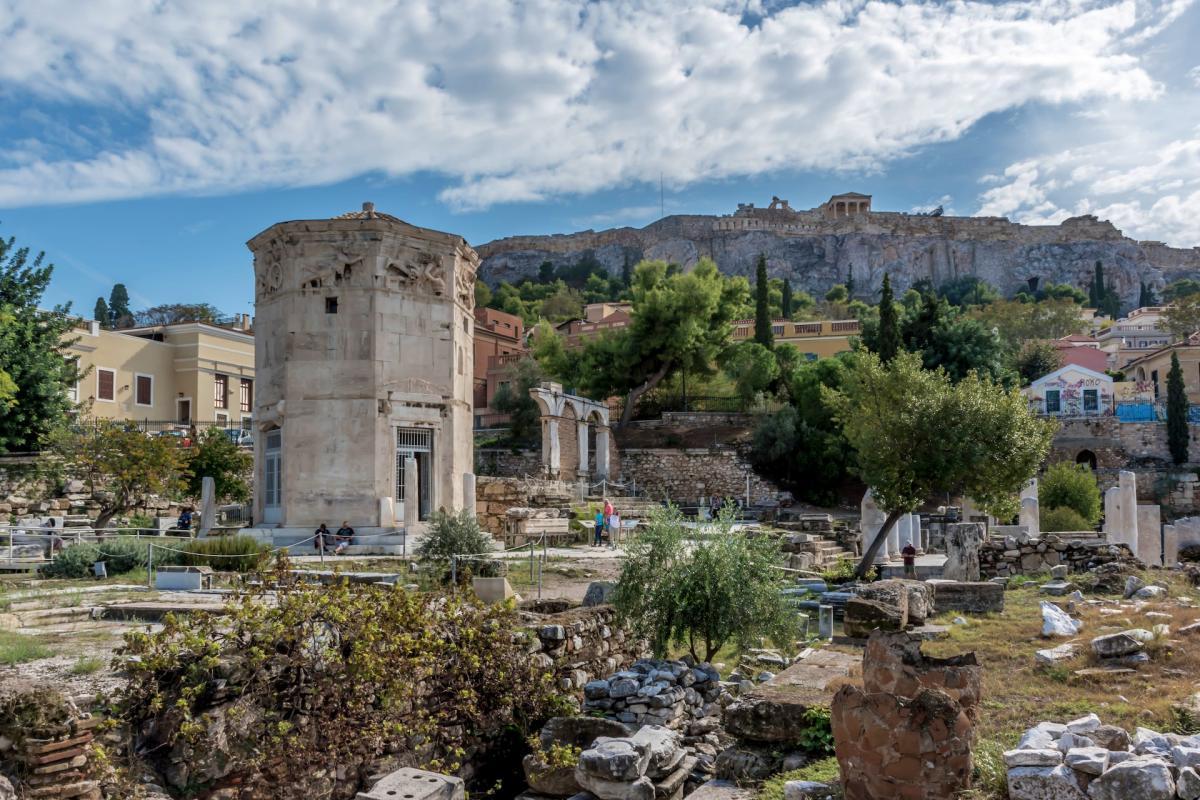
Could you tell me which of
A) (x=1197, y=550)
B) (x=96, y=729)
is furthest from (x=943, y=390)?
(x=96, y=729)

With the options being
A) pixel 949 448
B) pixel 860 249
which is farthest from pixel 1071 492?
pixel 860 249

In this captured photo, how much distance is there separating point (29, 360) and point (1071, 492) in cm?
3184

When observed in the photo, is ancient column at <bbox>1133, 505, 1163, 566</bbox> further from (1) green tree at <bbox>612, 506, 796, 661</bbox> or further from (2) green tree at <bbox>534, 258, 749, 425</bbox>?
(2) green tree at <bbox>534, 258, 749, 425</bbox>

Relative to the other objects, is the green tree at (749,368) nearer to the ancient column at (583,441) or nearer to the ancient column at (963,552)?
the ancient column at (583,441)

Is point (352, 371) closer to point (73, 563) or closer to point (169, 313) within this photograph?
point (73, 563)

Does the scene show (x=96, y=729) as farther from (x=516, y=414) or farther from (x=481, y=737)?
(x=516, y=414)

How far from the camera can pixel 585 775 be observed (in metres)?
7.21

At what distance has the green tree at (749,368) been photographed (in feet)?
150

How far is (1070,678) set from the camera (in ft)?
25.5

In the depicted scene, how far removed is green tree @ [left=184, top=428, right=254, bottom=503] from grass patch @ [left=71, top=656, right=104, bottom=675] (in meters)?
18.0

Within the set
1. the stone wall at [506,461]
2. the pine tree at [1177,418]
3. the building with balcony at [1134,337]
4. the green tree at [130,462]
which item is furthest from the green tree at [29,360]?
the building with balcony at [1134,337]

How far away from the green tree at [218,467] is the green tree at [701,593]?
17.9 m

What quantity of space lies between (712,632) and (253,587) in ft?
15.9

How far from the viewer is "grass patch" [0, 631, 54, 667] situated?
7461 mm
